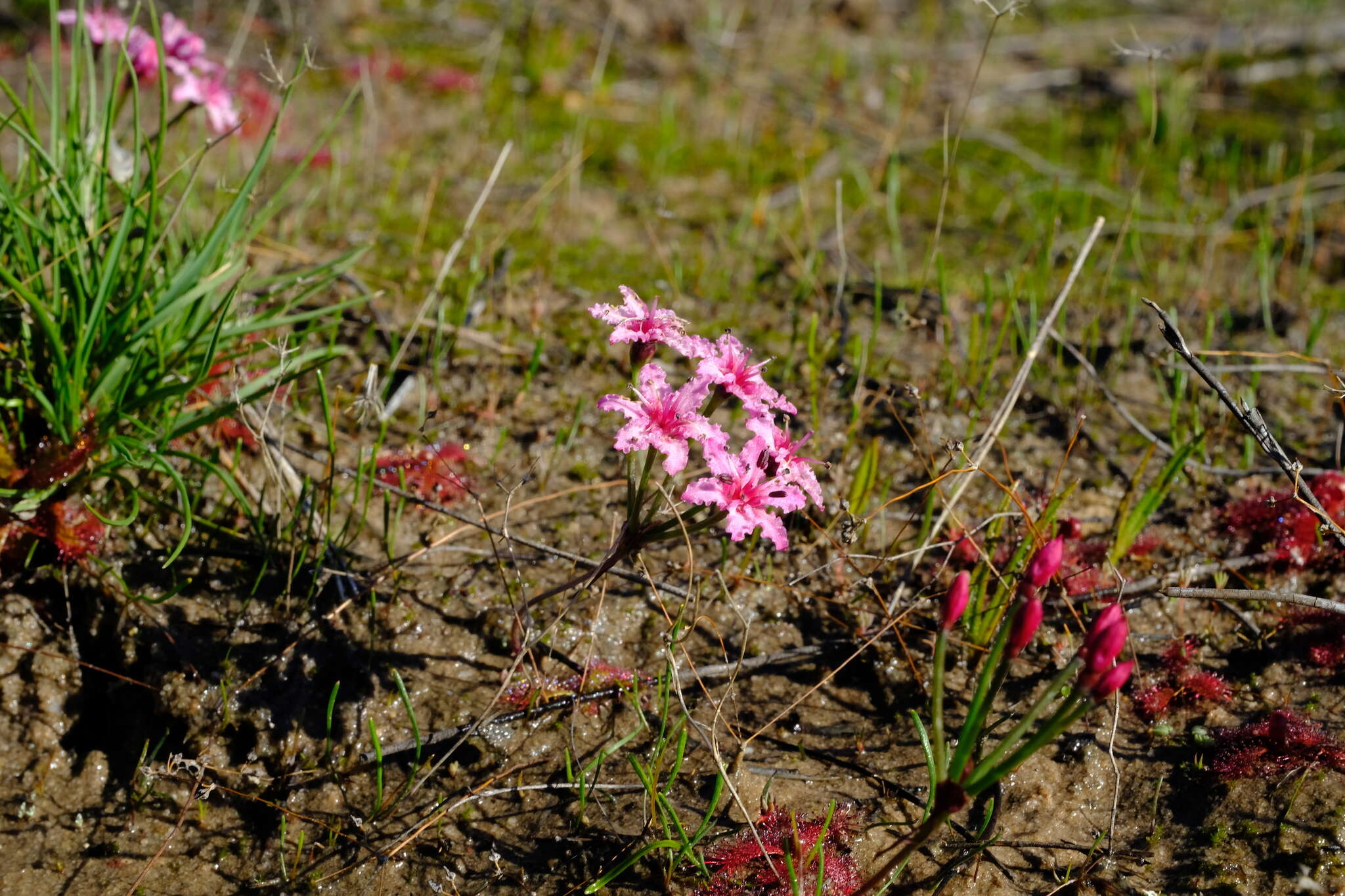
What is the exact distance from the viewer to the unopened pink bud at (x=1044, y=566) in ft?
5.82

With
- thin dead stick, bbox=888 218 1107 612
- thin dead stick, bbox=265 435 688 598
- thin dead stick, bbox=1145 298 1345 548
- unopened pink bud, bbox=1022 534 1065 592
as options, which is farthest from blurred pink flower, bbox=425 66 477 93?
unopened pink bud, bbox=1022 534 1065 592

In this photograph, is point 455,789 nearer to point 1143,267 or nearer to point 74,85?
point 74,85

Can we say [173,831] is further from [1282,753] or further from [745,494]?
[1282,753]

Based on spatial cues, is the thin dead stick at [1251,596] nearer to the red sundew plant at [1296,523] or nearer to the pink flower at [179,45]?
the red sundew plant at [1296,523]

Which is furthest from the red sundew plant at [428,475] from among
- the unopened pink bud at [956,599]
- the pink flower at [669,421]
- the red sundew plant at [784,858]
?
the unopened pink bud at [956,599]

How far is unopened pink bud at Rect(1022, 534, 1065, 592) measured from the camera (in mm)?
1774

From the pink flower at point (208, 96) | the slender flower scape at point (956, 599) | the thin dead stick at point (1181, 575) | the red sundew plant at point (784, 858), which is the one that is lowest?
the red sundew plant at point (784, 858)

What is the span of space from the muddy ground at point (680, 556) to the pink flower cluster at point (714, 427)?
42 centimetres

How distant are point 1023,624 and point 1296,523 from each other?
167 centimetres

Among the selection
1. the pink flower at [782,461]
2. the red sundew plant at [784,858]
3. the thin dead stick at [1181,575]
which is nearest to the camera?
the pink flower at [782,461]

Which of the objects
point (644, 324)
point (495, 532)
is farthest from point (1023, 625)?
point (495, 532)

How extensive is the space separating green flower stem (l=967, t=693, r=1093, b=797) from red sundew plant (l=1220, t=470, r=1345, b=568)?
60.2 inches

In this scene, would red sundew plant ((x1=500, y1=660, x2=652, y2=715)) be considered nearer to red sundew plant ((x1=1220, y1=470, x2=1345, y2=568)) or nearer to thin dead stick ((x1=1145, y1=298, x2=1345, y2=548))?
thin dead stick ((x1=1145, y1=298, x2=1345, y2=548))

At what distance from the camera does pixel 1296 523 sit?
288cm
